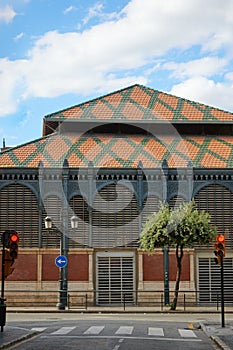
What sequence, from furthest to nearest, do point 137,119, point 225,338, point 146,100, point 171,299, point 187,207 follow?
point 146,100 < point 137,119 < point 171,299 < point 187,207 < point 225,338

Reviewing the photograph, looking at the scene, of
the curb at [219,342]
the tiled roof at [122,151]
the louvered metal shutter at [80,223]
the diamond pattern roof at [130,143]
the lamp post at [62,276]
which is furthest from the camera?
the diamond pattern roof at [130,143]

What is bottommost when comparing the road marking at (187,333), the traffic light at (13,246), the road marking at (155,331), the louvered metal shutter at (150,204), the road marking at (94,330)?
the road marking at (187,333)

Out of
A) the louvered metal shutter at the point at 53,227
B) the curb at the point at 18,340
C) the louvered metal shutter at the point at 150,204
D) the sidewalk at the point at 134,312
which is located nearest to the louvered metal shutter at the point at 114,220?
the louvered metal shutter at the point at 150,204

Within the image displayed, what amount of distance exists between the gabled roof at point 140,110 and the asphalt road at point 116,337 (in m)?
22.0

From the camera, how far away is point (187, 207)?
34969 millimetres

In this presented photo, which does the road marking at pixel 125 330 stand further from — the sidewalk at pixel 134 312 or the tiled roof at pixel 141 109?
the tiled roof at pixel 141 109

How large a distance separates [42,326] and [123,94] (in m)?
27.6

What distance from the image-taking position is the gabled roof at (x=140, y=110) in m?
44.3

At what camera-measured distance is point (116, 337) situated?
18594 millimetres

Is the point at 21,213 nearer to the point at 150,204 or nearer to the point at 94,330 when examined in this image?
the point at 150,204

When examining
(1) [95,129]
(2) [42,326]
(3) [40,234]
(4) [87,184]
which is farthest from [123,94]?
(2) [42,326]

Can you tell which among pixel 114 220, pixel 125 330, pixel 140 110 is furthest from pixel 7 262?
pixel 140 110

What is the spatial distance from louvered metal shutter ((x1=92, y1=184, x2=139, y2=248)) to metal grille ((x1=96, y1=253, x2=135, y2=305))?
90cm

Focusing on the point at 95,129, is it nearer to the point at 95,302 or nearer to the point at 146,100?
the point at 146,100
